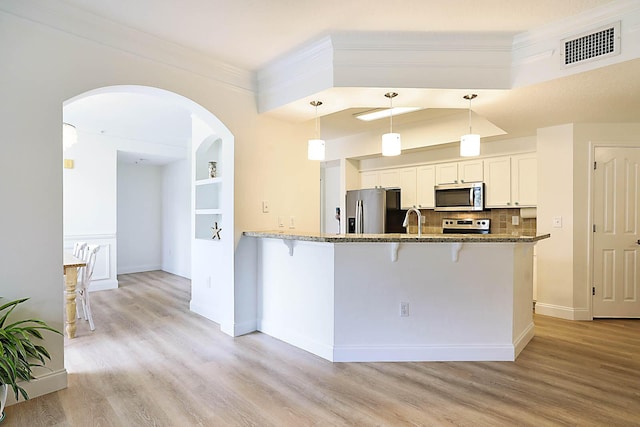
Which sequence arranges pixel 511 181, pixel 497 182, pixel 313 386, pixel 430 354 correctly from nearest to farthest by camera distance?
pixel 313 386, pixel 430 354, pixel 511 181, pixel 497 182

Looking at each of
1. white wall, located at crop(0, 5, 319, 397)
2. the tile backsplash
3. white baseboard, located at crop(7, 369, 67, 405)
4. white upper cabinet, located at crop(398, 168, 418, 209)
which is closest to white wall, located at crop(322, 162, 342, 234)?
white upper cabinet, located at crop(398, 168, 418, 209)

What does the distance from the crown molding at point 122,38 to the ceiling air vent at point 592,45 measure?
2688mm

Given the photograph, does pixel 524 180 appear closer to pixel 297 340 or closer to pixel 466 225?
pixel 466 225

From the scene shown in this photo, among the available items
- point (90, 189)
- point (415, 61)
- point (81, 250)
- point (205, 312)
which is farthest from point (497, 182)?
point (90, 189)

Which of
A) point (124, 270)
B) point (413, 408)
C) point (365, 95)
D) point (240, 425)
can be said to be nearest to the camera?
point (240, 425)

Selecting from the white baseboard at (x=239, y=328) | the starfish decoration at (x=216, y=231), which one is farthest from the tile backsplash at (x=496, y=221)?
the white baseboard at (x=239, y=328)

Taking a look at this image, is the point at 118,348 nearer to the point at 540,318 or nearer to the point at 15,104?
the point at 15,104

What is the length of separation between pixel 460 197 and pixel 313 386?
3664 mm

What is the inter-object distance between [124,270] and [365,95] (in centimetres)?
627

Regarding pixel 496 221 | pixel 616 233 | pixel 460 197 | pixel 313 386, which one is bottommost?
pixel 313 386

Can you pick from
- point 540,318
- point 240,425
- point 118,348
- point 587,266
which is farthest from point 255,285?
point 587,266

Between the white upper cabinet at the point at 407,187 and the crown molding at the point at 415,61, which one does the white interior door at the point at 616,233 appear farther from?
the white upper cabinet at the point at 407,187

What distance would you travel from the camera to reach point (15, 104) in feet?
7.11

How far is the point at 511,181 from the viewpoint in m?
4.62
